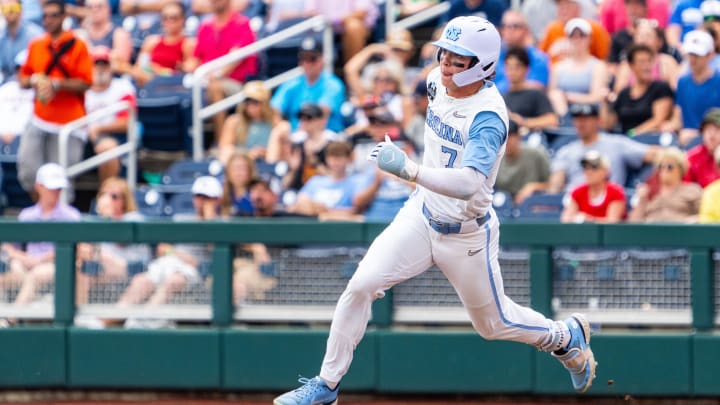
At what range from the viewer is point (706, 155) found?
9828mm

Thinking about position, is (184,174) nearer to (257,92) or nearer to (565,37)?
(257,92)

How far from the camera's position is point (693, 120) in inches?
425

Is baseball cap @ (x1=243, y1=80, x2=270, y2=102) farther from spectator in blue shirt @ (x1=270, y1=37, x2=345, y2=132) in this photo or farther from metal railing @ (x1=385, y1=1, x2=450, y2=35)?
metal railing @ (x1=385, y1=1, x2=450, y2=35)

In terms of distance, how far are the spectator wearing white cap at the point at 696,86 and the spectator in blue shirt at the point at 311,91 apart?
2814 mm

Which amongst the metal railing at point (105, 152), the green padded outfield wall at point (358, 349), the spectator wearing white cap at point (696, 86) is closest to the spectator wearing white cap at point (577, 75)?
the spectator wearing white cap at point (696, 86)

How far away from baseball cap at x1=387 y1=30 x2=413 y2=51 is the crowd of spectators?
0.02 metres

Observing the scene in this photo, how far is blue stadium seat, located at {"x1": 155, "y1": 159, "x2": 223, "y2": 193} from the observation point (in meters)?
11.3

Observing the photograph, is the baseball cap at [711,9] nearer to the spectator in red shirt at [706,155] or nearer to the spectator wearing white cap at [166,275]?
the spectator in red shirt at [706,155]

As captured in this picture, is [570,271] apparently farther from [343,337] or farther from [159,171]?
[159,171]

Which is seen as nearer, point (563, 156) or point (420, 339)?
point (420, 339)

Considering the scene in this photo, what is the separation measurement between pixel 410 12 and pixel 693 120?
3.59 m

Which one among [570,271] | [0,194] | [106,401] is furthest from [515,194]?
[0,194]

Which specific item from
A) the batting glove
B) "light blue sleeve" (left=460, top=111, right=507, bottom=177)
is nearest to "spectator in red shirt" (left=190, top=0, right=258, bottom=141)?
"light blue sleeve" (left=460, top=111, right=507, bottom=177)

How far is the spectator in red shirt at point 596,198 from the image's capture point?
952cm
